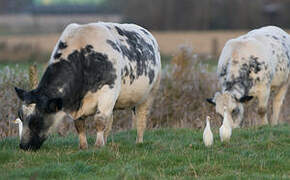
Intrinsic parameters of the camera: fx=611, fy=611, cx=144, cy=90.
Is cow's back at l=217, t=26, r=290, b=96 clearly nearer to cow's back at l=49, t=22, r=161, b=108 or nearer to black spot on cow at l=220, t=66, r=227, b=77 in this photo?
black spot on cow at l=220, t=66, r=227, b=77

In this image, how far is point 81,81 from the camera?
979cm

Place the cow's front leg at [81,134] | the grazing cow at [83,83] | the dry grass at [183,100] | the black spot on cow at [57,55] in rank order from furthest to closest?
the dry grass at [183,100], the cow's front leg at [81,134], the black spot on cow at [57,55], the grazing cow at [83,83]

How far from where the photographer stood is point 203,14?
187 feet

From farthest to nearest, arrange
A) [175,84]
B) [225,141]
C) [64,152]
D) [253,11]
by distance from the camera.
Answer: [253,11]
[175,84]
[225,141]
[64,152]

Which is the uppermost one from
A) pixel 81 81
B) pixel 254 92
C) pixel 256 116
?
pixel 81 81

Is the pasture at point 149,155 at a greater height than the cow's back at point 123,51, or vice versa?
the cow's back at point 123,51

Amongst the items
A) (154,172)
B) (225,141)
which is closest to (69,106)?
(154,172)

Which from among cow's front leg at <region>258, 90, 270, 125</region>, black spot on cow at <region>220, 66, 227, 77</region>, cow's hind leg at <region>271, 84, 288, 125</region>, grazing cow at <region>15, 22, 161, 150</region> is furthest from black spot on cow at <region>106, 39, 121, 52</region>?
cow's hind leg at <region>271, 84, 288, 125</region>

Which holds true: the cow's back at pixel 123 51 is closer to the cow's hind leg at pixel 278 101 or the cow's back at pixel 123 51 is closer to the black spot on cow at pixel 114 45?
the black spot on cow at pixel 114 45

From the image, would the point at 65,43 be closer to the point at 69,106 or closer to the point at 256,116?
the point at 69,106

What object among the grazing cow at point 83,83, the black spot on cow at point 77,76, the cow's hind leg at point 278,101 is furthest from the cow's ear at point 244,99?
the black spot on cow at point 77,76

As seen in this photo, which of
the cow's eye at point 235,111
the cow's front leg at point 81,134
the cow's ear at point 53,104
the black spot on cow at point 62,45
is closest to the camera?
the cow's ear at point 53,104

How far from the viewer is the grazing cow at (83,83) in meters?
9.38

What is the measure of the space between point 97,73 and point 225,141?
256 centimetres
